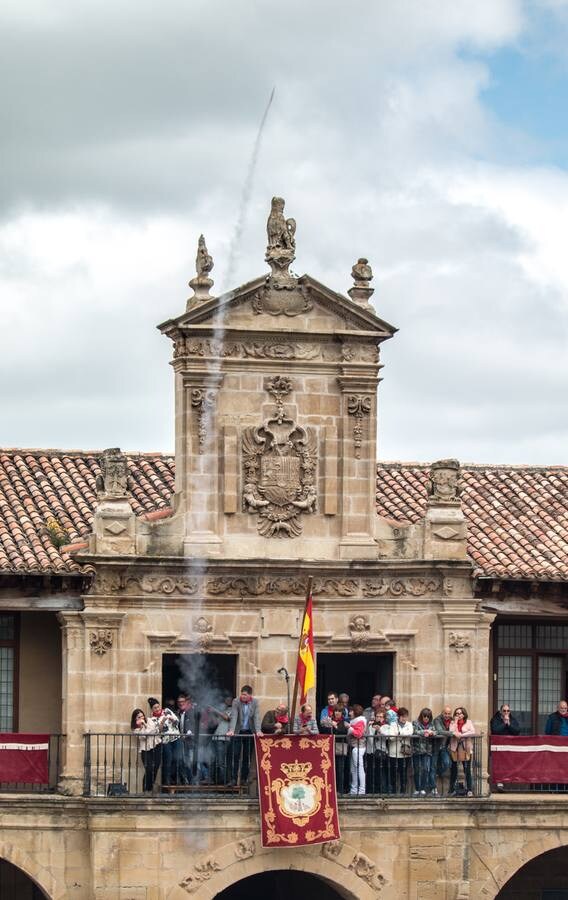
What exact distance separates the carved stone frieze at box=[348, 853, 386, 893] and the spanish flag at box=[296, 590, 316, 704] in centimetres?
348

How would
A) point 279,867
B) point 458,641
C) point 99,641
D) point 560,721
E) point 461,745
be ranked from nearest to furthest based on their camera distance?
1. point 279,867
2. point 99,641
3. point 461,745
4. point 458,641
5. point 560,721

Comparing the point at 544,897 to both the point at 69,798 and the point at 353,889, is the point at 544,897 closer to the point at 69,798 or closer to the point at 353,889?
the point at 353,889

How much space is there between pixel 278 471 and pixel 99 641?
16.0 ft

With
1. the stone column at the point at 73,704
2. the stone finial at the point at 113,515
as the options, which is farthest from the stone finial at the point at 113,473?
the stone column at the point at 73,704

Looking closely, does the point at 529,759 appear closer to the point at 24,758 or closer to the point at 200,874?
the point at 200,874

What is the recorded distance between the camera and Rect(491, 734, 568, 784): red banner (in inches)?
2179

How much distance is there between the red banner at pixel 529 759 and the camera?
55.3 metres

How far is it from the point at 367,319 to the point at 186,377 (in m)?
3.79

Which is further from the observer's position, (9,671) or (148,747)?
(9,671)

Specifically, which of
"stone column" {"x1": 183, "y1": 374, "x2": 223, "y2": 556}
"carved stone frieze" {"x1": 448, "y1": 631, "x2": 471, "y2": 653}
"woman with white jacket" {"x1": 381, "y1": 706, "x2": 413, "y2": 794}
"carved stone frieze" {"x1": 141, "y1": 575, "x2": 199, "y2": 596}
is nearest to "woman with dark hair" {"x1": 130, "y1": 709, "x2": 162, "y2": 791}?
"carved stone frieze" {"x1": 141, "y1": 575, "x2": 199, "y2": 596}

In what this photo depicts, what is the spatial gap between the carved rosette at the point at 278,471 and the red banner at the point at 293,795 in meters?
4.39

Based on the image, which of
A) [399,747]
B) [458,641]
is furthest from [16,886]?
[458,641]

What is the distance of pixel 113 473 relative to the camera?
5391 centimetres

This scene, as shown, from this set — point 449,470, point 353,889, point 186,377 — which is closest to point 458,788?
point 353,889
